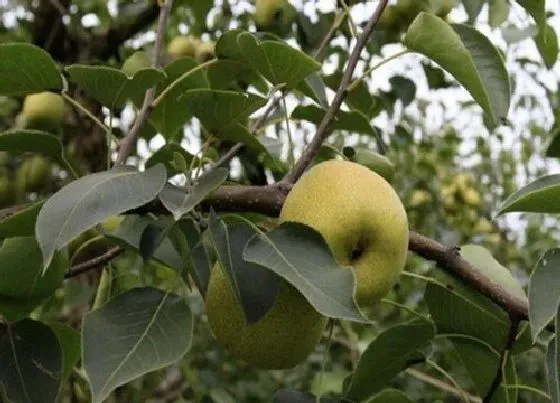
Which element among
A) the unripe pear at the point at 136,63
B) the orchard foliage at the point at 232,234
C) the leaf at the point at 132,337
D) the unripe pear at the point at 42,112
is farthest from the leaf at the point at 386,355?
the unripe pear at the point at 42,112

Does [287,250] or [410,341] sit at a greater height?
[287,250]

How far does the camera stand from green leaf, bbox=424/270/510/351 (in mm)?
922

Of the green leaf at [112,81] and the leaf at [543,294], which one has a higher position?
the green leaf at [112,81]

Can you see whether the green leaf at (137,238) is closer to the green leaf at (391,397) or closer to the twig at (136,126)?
the twig at (136,126)

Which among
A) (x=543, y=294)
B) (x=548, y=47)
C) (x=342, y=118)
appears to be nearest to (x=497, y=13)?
(x=548, y=47)

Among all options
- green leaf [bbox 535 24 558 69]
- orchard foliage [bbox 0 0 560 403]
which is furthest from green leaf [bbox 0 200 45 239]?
green leaf [bbox 535 24 558 69]

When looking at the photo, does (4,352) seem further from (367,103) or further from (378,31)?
(378,31)

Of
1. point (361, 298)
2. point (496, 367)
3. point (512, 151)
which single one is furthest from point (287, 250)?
point (512, 151)

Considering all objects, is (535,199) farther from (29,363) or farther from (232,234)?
(29,363)

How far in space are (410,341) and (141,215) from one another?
28 centimetres

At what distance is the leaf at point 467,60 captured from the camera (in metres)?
0.80

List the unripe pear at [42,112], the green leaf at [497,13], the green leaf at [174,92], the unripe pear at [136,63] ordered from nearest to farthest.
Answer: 1. the green leaf at [174,92]
2. the unripe pear at [136,63]
3. the green leaf at [497,13]
4. the unripe pear at [42,112]

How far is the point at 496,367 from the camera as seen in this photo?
96 centimetres

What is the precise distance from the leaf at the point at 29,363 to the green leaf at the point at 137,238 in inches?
4.1
